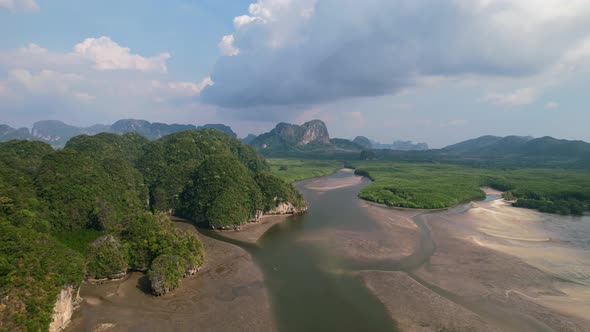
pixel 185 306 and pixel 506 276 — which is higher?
pixel 506 276

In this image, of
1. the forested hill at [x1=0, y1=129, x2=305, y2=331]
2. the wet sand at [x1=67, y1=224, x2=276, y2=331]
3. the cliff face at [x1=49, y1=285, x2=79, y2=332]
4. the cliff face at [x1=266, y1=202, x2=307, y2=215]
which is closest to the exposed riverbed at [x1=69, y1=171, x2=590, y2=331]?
the wet sand at [x1=67, y1=224, x2=276, y2=331]

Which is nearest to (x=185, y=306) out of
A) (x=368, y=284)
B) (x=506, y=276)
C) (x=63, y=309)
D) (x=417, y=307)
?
(x=63, y=309)

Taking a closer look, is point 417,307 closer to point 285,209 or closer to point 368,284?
point 368,284

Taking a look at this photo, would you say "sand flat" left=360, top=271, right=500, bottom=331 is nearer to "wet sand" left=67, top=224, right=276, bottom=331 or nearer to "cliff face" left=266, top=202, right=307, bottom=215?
"wet sand" left=67, top=224, right=276, bottom=331

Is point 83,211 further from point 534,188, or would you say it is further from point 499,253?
point 534,188

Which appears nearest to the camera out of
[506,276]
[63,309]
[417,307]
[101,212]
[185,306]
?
[63,309]

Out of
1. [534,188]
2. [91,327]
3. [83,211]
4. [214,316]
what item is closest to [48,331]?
[91,327]
